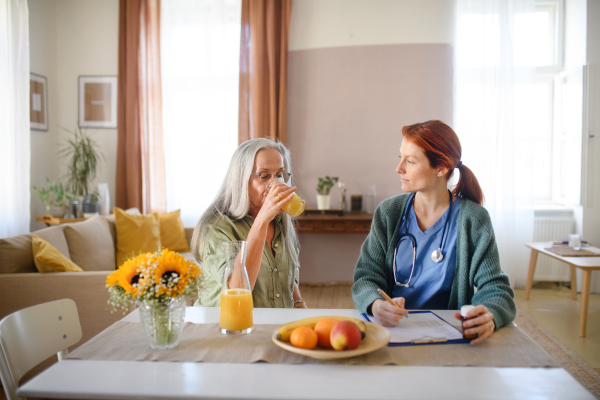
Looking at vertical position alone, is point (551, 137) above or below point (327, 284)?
above

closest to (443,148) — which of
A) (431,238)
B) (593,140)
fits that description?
(431,238)

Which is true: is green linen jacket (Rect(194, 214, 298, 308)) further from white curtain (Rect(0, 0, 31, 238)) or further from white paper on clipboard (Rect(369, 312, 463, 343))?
white curtain (Rect(0, 0, 31, 238))

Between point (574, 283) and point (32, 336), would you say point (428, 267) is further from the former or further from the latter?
point (574, 283)

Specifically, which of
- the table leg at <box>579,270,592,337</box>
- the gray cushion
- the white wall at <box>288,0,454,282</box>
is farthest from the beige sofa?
the table leg at <box>579,270,592,337</box>

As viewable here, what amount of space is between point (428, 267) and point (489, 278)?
0.72 ft

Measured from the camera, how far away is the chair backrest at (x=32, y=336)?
1.13 meters

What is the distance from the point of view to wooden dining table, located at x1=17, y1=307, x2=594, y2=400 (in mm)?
864

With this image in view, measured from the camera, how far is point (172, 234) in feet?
13.1

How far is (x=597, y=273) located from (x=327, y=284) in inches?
98.0

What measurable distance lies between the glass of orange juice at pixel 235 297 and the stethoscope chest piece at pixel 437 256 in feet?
2.30

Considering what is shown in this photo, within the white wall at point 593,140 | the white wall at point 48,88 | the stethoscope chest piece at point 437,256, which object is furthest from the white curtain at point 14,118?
the white wall at point 593,140

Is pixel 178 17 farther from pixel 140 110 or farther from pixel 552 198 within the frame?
pixel 552 198

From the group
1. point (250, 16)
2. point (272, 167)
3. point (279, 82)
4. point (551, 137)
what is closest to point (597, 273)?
point (551, 137)

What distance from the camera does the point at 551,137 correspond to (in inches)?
177
